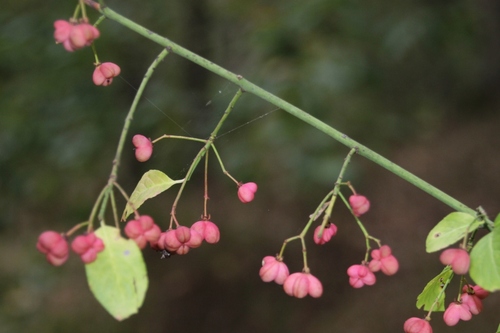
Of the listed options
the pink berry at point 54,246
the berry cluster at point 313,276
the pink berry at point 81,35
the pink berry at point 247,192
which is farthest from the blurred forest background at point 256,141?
the pink berry at point 54,246

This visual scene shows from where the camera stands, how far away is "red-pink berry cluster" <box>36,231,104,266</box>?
100 centimetres

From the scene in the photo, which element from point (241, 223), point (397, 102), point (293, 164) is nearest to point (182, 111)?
point (293, 164)

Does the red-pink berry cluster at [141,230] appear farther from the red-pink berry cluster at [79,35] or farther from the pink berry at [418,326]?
the pink berry at [418,326]

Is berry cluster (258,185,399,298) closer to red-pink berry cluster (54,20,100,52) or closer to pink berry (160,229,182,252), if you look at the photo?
pink berry (160,229,182,252)

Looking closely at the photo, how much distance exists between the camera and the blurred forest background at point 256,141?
296cm

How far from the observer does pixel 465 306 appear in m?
1.31

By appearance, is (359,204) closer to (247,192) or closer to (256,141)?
(247,192)

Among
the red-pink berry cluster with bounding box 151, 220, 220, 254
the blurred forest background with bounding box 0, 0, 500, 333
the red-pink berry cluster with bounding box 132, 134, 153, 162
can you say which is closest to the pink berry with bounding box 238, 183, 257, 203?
the red-pink berry cluster with bounding box 151, 220, 220, 254

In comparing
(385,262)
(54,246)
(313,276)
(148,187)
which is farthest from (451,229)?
(54,246)

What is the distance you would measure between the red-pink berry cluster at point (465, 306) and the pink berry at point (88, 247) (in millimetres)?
726

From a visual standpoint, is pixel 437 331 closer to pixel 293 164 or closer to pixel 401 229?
pixel 401 229

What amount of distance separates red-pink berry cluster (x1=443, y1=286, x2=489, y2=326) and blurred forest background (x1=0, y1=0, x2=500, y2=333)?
4.32 feet

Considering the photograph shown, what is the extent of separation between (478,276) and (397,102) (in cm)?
446

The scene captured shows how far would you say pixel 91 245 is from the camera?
1.00 metres
